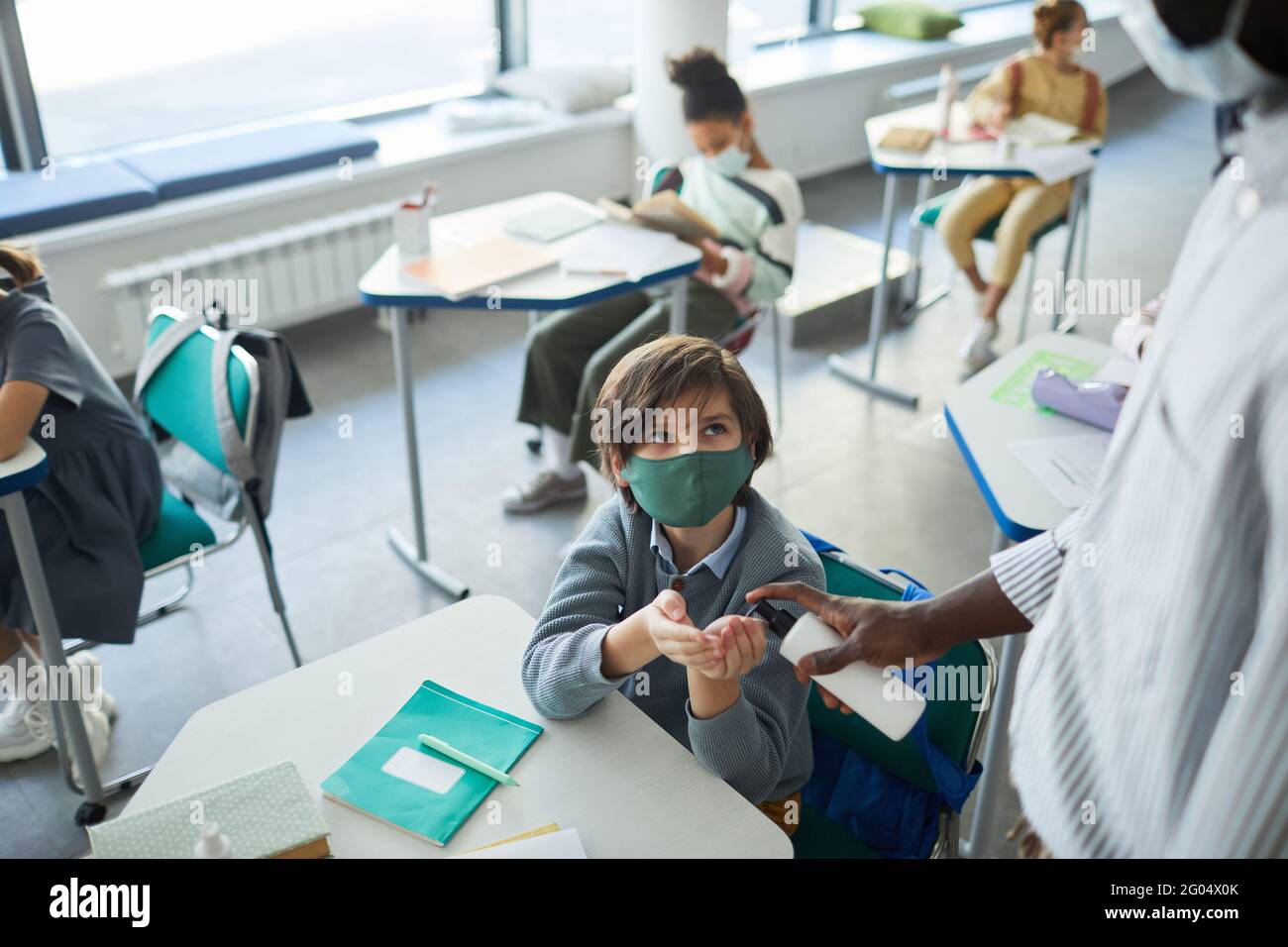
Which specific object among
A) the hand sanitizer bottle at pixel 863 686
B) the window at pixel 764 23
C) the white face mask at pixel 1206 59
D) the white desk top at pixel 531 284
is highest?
the white face mask at pixel 1206 59

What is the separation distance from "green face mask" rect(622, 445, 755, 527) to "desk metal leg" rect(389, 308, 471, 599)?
159cm

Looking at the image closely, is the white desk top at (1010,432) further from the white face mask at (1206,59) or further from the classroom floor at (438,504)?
the white face mask at (1206,59)

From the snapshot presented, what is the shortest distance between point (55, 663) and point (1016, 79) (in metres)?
3.78

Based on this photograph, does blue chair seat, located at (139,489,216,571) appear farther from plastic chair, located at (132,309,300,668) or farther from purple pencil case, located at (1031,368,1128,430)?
purple pencil case, located at (1031,368,1128,430)

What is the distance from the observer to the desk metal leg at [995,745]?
2154 millimetres

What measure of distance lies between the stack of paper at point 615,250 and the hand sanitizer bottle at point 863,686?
180 cm

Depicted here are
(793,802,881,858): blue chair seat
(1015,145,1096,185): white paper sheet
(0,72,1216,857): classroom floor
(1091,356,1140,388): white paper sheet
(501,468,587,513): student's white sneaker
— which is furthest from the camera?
(1015,145,1096,185): white paper sheet

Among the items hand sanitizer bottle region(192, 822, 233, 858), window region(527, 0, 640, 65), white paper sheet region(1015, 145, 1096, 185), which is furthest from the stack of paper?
window region(527, 0, 640, 65)

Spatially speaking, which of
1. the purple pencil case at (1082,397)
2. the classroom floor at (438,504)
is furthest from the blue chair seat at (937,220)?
the purple pencil case at (1082,397)

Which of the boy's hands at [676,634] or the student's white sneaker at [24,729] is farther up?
the boy's hands at [676,634]

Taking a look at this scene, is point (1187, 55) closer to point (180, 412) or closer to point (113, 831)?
point (113, 831)

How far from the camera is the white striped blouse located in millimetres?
887

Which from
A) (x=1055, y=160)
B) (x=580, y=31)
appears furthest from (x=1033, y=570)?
(x=580, y=31)
